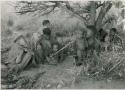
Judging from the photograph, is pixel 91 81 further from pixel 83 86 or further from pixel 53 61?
pixel 53 61

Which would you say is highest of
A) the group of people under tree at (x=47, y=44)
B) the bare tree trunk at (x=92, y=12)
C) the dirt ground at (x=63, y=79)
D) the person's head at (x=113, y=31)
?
the bare tree trunk at (x=92, y=12)

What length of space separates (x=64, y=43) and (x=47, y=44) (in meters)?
0.21

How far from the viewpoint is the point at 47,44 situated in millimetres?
4227

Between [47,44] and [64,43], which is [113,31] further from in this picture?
[47,44]

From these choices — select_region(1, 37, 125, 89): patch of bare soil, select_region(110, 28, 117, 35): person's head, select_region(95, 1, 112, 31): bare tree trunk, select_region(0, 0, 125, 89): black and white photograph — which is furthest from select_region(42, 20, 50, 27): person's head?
select_region(110, 28, 117, 35): person's head

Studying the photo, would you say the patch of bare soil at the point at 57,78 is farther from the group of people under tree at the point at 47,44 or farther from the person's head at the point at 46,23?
the person's head at the point at 46,23

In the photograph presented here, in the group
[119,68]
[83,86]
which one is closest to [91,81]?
[83,86]

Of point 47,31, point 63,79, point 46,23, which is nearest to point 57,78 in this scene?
point 63,79

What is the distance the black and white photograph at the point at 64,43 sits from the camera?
164 inches

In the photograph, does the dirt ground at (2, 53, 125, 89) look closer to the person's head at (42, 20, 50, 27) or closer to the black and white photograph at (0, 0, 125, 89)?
the black and white photograph at (0, 0, 125, 89)

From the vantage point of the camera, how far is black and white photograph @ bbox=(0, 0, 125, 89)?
164 inches

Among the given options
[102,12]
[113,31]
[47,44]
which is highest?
[102,12]

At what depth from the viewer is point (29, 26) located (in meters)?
4.23

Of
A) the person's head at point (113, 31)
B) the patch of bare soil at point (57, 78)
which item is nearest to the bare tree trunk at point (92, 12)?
the person's head at point (113, 31)
